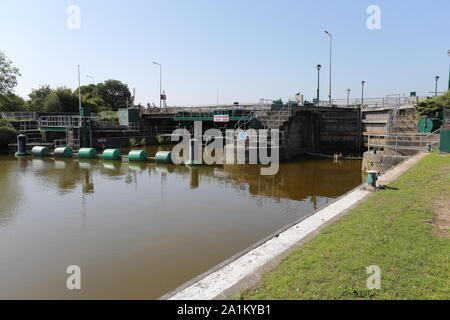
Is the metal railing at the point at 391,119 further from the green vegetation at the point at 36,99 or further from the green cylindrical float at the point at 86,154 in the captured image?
the green vegetation at the point at 36,99

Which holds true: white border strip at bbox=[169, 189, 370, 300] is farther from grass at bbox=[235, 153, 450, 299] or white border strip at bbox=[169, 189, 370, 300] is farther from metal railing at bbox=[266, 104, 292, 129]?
metal railing at bbox=[266, 104, 292, 129]

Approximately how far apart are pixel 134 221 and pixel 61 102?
58795 mm

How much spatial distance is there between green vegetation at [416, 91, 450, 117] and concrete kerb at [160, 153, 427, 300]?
23223mm

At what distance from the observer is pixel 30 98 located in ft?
259

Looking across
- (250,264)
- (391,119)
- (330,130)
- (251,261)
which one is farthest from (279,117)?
(250,264)

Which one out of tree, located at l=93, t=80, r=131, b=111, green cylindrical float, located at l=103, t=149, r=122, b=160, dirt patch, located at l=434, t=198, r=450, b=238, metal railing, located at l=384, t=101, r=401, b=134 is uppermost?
tree, located at l=93, t=80, r=131, b=111

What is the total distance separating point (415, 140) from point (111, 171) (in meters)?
22.6

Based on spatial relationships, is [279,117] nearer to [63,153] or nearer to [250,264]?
[63,153]

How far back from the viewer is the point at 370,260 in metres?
6.43

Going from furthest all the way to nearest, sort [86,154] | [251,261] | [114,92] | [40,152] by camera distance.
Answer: [114,92] < [40,152] < [86,154] < [251,261]

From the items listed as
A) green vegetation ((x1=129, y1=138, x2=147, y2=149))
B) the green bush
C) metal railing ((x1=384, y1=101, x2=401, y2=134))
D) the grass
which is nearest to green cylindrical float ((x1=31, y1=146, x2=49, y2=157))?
the green bush

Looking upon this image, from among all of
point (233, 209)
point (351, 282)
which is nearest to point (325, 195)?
point (233, 209)

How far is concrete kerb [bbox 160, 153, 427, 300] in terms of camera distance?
19.1ft

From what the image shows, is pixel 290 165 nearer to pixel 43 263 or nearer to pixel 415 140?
pixel 415 140
